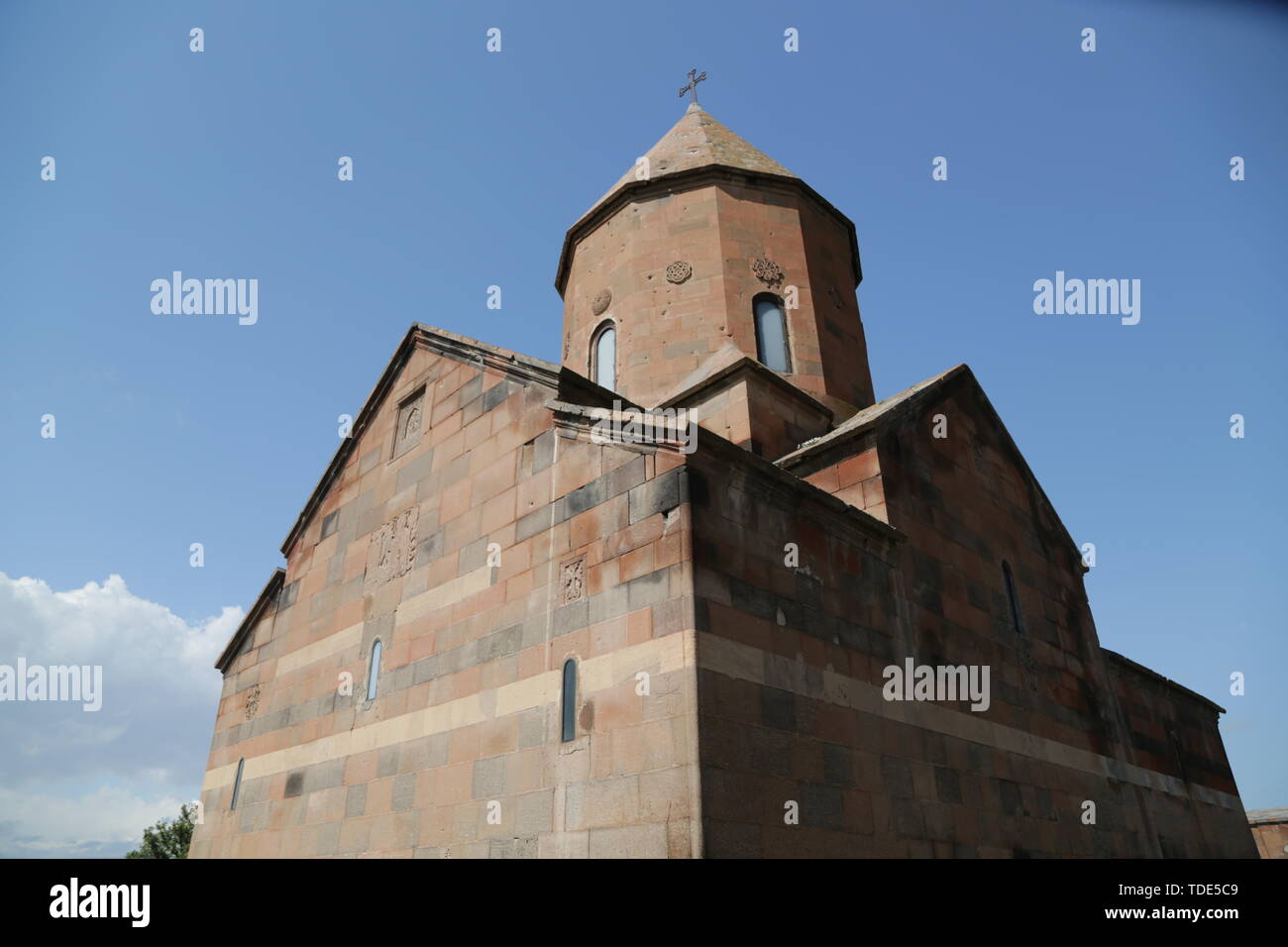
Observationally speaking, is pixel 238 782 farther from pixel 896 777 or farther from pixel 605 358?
pixel 605 358

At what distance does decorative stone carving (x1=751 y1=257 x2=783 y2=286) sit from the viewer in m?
12.9

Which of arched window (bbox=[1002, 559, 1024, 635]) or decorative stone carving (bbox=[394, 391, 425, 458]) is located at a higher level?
decorative stone carving (bbox=[394, 391, 425, 458])

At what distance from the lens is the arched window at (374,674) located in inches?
329

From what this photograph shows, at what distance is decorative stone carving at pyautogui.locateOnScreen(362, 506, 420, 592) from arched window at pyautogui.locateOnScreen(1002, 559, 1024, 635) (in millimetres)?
Answer: 7128

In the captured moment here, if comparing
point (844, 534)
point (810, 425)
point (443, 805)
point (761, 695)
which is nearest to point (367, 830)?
point (443, 805)

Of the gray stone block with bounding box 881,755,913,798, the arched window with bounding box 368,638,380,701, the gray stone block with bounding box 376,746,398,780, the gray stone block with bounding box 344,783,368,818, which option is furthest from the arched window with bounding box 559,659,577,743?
the arched window with bounding box 368,638,380,701

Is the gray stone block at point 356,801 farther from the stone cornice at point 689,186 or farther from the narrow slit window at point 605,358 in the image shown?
the stone cornice at point 689,186

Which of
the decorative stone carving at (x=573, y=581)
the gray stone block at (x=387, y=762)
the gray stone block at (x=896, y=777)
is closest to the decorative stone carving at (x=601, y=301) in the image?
the decorative stone carving at (x=573, y=581)

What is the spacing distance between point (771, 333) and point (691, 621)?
786 centimetres

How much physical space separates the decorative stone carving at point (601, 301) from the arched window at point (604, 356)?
272 mm

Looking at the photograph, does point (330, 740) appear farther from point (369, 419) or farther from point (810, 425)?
point (810, 425)

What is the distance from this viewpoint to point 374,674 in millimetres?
8484

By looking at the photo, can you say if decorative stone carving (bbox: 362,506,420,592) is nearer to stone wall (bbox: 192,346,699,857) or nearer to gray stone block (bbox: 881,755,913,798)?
stone wall (bbox: 192,346,699,857)
